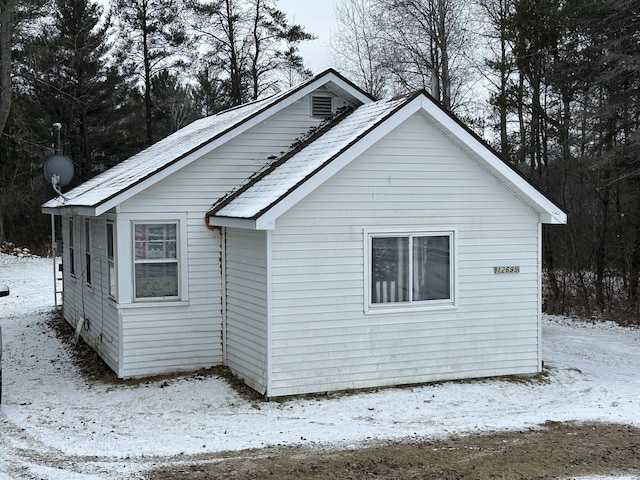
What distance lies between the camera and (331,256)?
10.0 metres

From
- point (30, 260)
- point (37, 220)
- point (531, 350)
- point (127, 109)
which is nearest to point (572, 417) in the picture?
point (531, 350)

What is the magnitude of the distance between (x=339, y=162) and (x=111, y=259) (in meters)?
4.29

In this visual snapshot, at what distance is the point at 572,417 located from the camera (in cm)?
917

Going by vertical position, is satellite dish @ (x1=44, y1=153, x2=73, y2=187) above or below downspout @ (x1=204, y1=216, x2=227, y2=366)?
above

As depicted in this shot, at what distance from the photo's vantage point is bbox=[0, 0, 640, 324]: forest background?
20016mm

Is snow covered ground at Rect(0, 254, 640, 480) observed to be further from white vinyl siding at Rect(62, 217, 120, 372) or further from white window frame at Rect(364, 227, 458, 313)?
white window frame at Rect(364, 227, 458, 313)

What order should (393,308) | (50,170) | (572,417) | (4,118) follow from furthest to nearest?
(4,118) → (50,170) → (393,308) → (572,417)

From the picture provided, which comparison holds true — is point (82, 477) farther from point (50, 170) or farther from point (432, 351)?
point (50, 170)

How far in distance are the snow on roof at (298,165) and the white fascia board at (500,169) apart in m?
0.48

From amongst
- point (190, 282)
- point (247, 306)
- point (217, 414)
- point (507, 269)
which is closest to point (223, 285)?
point (190, 282)

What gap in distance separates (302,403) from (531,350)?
3.99 meters

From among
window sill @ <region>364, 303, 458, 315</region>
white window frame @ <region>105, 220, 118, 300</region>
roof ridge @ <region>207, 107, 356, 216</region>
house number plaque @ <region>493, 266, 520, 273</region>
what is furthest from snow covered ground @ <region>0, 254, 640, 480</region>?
roof ridge @ <region>207, 107, 356, 216</region>

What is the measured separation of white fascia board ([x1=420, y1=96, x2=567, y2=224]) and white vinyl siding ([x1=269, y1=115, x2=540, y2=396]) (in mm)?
189

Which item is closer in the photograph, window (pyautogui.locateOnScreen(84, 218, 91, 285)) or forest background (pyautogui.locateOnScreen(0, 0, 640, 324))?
window (pyautogui.locateOnScreen(84, 218, 91, 285))
